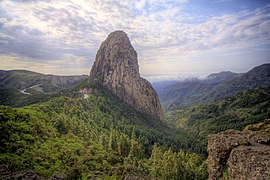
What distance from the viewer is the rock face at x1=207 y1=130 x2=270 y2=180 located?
21.8 meters

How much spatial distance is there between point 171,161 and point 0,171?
2450 inches

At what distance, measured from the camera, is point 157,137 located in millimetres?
171500

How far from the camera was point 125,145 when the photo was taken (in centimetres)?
9506

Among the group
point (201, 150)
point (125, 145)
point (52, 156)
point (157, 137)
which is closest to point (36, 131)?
point (52, 156)

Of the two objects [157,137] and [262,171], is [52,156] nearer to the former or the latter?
[262,171]

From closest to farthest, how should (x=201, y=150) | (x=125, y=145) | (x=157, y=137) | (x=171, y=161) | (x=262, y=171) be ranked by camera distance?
Result: (x=262, y=171), (x=171, y=161), (x=125, y=145), (x=157, y=137), (x=201, y=150)

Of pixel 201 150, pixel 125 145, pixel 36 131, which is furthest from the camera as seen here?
pixel 201 150

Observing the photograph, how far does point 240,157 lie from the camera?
24547 mm

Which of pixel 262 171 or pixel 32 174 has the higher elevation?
pixel 262 171

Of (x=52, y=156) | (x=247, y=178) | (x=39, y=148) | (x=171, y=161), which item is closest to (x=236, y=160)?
(x=247, y=178)

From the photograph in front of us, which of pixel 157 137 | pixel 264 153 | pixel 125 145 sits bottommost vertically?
pixel 157 137

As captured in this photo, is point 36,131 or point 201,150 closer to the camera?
point 36,131

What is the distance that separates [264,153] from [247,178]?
163 inches

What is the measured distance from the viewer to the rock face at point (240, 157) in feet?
71.5
